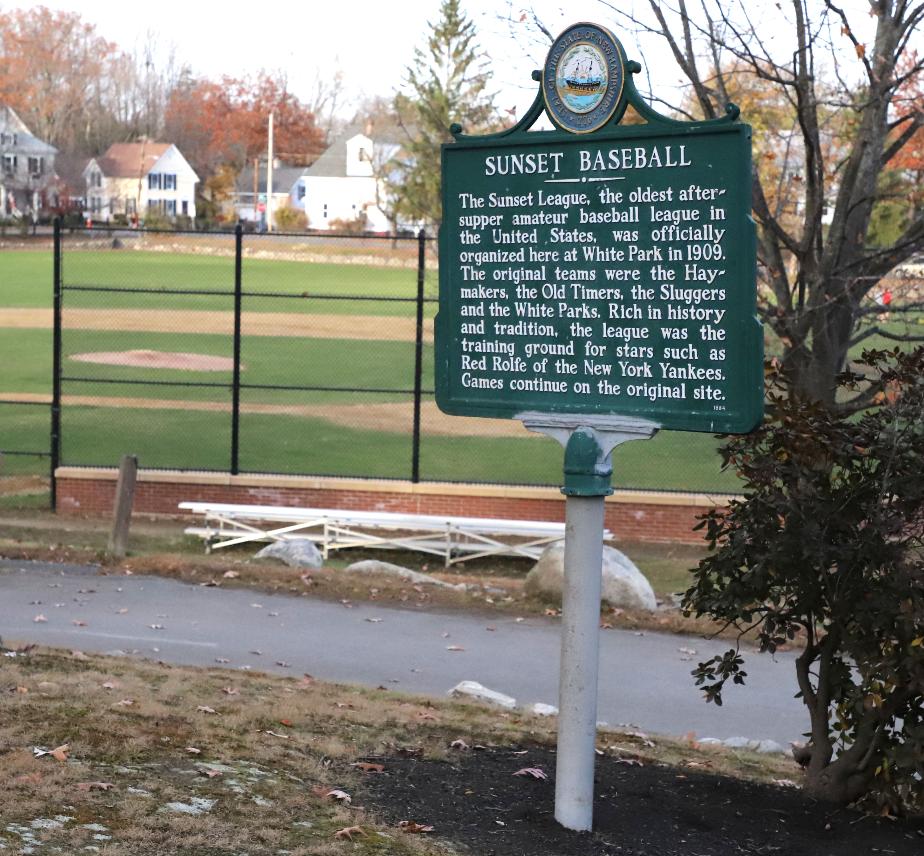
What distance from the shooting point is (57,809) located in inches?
195

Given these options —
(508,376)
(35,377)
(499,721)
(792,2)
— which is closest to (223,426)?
(35,377)

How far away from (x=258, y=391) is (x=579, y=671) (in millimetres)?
25124

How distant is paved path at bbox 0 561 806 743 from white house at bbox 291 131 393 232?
9002 centimetres

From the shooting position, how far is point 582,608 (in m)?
5.58

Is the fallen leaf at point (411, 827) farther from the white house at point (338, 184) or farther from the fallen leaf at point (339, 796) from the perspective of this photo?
the white house at point (338, 184)

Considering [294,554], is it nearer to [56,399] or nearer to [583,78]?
[56,399]

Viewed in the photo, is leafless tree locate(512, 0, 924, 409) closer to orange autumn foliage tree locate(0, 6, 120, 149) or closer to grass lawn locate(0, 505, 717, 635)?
grass lawn locate(0, 505, 717, 635)

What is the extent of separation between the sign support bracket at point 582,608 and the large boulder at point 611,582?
6.71 meters

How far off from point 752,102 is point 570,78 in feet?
29.9

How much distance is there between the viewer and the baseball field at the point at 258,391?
2180cm

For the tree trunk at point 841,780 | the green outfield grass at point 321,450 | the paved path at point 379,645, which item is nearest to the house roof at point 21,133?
the green outfield grass at point 321,450

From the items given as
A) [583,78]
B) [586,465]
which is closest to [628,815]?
[586,465]

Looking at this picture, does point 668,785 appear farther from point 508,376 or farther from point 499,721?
point 508,376

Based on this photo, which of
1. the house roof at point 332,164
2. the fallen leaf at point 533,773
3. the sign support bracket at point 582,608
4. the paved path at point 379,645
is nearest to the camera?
the sign support bracket at point 582,608
